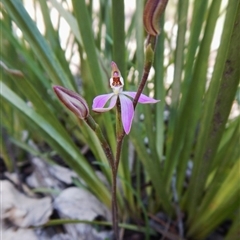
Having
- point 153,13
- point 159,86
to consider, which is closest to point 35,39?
point 159,86

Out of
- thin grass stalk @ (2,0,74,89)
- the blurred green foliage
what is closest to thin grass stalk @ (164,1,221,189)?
the blurred green foliage

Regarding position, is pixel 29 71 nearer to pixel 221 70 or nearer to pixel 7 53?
pixel 7 53

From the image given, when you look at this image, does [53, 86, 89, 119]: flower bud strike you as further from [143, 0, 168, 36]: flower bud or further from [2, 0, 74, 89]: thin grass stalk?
[2, 0, 74, 89]: thin grass stalk

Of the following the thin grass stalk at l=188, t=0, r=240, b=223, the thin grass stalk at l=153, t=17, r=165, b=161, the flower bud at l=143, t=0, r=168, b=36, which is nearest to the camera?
the flower bud at l=143, t=0, r=168, b=36

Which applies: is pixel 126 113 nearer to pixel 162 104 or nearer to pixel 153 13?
pixel 153 13

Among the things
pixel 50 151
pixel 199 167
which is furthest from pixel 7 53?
pixel 199 167

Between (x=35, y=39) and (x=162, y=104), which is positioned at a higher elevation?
(x=35, y=39)

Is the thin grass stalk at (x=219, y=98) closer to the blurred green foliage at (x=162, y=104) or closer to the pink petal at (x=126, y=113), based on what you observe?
the blurred green foliage at (x=162, y=104)
